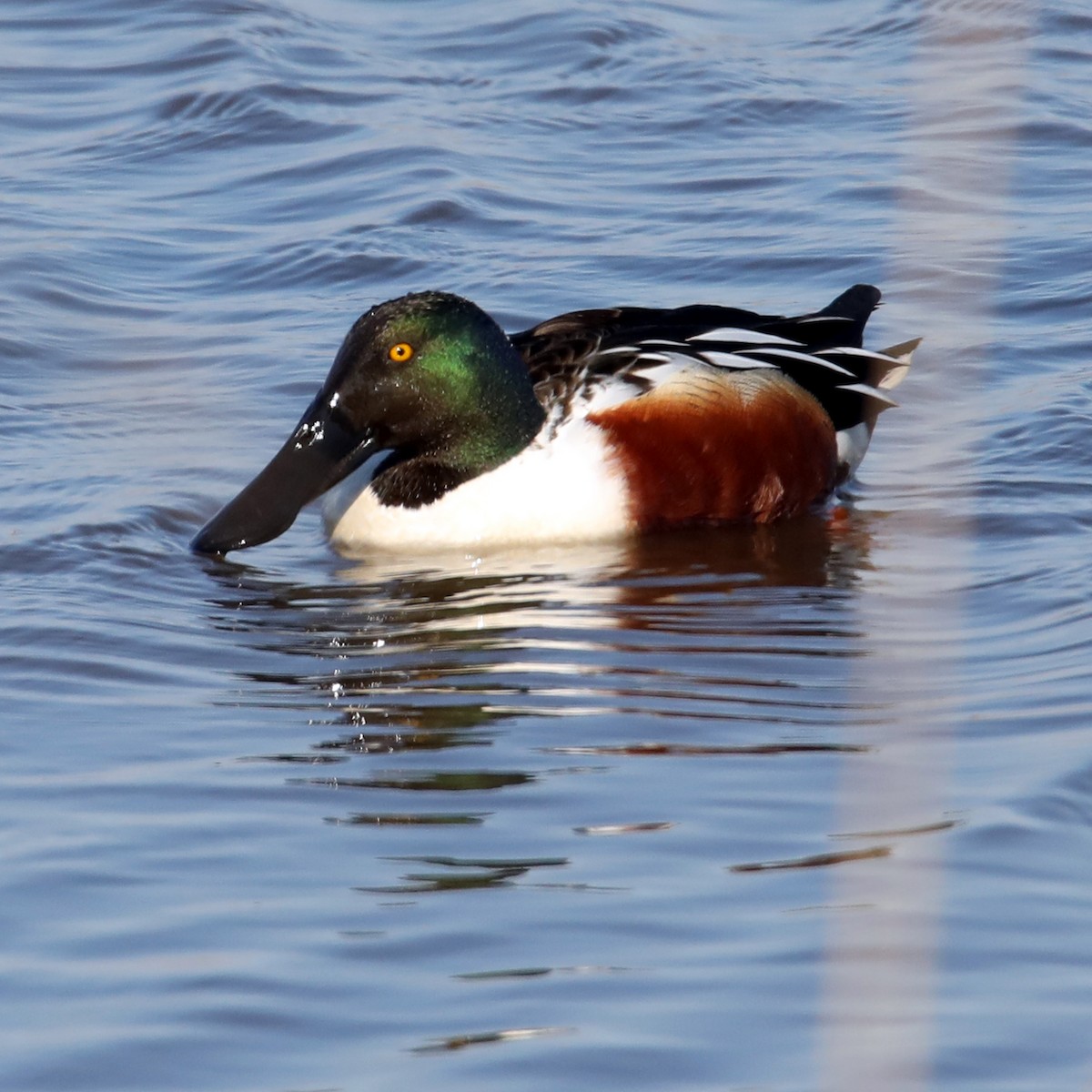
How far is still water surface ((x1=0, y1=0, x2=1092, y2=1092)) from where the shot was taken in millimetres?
3594

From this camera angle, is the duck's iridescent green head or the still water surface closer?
the still water surface

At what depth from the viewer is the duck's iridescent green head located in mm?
6930

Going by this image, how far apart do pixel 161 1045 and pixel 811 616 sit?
3.02 meters

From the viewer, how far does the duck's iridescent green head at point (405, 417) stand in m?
6.93

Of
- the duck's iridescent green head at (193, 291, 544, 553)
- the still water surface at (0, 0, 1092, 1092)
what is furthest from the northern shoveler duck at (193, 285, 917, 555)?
the still water surface at (0, 0, 1092, 1092)

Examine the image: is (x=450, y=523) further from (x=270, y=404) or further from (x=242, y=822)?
(x=242, y=822)

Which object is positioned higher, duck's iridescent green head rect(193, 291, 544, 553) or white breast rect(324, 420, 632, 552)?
duck's iridescent green head rect(193, 291, 544, 553)

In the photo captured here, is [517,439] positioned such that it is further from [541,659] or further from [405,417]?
[541,659]

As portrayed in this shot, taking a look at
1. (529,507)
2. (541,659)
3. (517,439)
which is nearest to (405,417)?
(517,439)

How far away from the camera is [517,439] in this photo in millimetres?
7133

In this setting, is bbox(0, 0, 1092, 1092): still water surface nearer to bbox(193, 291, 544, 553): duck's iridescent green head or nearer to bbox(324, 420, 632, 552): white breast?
bbox(324, 420, 632, 552): white breast

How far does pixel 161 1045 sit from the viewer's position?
3.55 meters

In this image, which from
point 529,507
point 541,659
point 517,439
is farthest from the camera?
point 517,439

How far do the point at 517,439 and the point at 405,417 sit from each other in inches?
13.9
